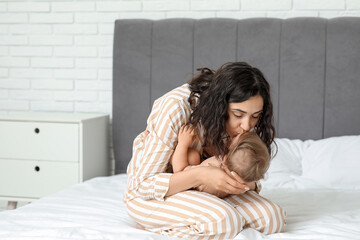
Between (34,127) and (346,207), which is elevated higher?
(34,127)

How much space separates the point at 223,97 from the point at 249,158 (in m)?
0.21

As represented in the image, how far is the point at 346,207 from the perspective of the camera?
191 cm

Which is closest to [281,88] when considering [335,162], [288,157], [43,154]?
[288,157]

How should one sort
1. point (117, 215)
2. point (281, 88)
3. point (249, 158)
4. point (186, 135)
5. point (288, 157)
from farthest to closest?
1. point (281, 88)
2. point (288, 157)
3. point (117, 215)
4. point (186, 135)
5. point (249, 158)

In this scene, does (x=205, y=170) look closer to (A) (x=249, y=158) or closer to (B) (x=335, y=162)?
(A) (x=249, y=158)

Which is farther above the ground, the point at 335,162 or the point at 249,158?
the point at 249,158

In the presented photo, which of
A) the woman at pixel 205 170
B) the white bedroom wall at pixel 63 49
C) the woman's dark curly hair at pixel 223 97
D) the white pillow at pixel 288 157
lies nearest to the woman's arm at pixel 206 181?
the woman at pixel 205 170

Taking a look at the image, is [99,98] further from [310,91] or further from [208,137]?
[208,137]

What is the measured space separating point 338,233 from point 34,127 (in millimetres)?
1761

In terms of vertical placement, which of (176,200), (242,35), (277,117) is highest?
(242,35)

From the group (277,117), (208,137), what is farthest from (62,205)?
(277,117)

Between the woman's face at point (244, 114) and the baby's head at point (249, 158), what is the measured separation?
0.14ft

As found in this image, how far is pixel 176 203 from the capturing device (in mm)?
1596

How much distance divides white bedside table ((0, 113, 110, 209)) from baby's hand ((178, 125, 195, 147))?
1.10 metres
